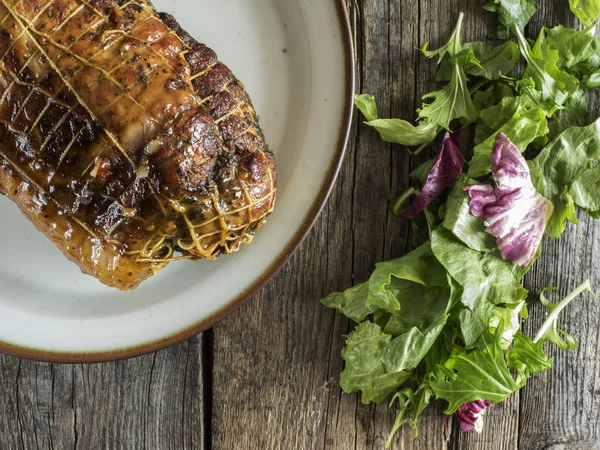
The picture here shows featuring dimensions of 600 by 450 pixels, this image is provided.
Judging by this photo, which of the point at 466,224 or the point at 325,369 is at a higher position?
the point at 466,224

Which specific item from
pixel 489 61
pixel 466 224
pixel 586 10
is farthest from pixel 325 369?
pixel 586 10

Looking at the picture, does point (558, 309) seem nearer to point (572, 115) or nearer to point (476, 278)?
point (476, 278)

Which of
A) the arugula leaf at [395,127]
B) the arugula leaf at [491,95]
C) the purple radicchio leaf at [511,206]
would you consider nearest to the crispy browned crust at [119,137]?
the arugula leaf at [395,127]

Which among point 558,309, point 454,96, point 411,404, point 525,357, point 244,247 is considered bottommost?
point 411,404

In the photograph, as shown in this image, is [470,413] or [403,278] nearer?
[403,278]

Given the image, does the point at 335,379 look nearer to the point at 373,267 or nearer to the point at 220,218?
the point at 373,267

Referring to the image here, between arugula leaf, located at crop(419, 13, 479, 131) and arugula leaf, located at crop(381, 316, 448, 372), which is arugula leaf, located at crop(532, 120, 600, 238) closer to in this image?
arugula leaf, located at crop(419, 13, 479, 131)

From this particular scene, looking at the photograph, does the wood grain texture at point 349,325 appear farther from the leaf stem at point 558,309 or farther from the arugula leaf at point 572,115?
the arugula leaf at point 572,115
